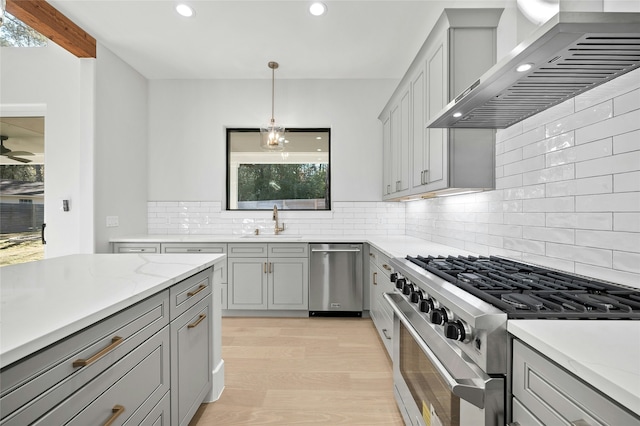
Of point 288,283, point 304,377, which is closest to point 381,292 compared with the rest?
point 304,377

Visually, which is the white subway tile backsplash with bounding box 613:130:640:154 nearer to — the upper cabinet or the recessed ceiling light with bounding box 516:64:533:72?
the recessed ceiling light with bounding box 516:64:533:72

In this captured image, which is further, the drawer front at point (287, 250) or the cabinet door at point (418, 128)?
the drawer front at point (287, 250)

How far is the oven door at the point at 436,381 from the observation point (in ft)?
2.90

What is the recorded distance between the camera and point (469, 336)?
38.9 inches

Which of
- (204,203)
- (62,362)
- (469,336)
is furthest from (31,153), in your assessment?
(469,336)

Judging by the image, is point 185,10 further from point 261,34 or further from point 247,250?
point 247,250

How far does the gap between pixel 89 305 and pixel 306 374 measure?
5.87 ft

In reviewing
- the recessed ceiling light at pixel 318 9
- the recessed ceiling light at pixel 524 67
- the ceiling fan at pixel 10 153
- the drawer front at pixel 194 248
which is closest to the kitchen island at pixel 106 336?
the drawer front at pixel 194 248

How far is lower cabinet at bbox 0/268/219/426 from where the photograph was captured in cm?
74

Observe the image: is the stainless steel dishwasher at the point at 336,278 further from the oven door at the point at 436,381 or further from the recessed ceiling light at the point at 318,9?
the recessed ceiling light at the point at 318,9

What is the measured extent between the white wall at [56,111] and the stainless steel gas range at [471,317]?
11.1ft

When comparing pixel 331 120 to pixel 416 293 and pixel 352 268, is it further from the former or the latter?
pixel 416 293

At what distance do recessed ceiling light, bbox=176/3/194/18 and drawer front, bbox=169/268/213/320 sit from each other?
7.61ft

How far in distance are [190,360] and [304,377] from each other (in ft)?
3.27
